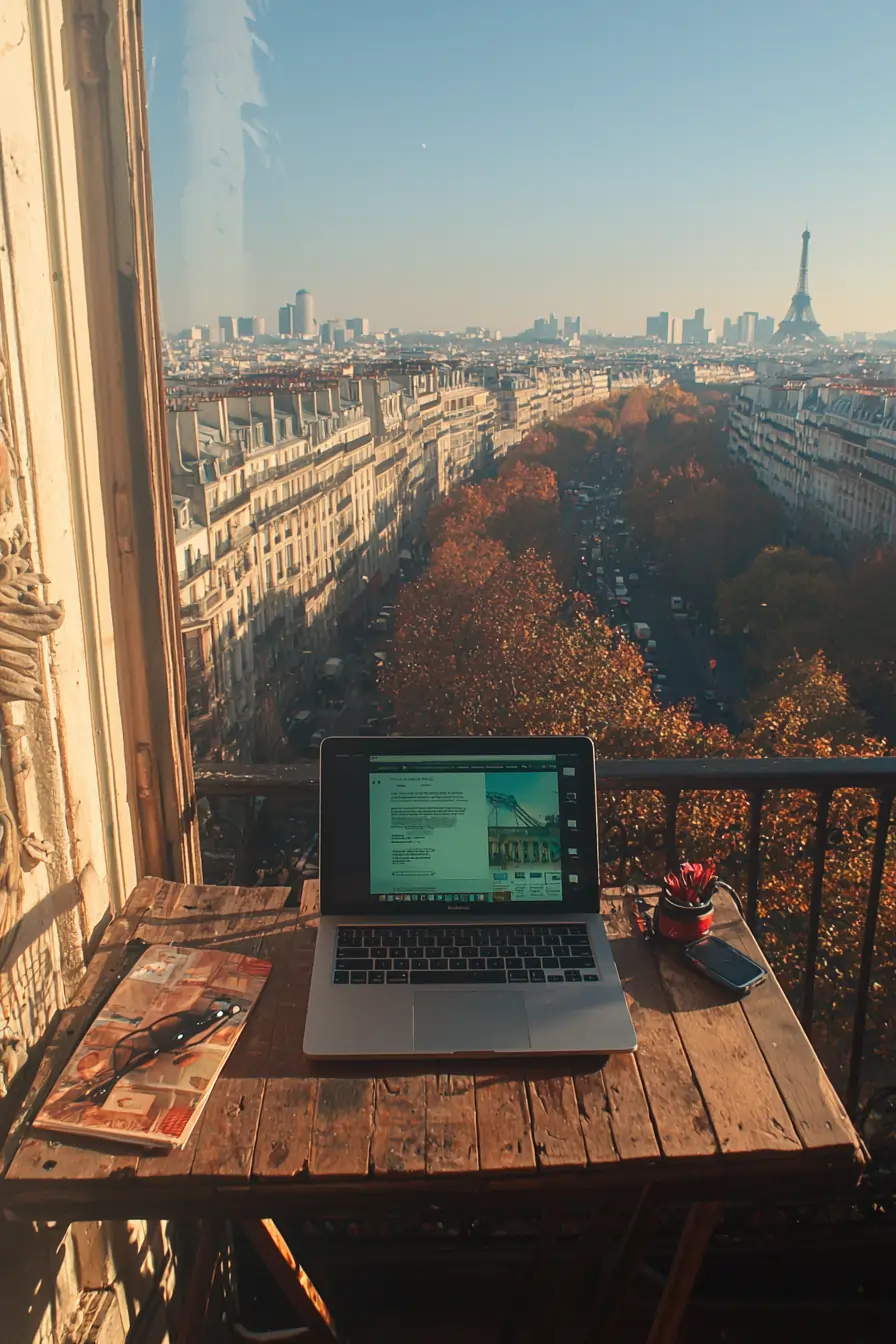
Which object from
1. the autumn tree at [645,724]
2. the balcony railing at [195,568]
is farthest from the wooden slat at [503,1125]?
the balcony railing at [195,568]

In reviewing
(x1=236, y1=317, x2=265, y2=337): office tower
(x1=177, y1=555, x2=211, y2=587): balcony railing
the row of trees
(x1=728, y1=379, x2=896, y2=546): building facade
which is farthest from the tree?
(x1=236, y1=317, x2=265, y2=337): office tower

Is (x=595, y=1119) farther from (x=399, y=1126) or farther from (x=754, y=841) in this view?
(x=754, y=841)

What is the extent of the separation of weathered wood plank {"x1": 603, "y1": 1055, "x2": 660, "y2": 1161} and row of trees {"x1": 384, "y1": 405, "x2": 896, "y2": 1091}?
1614mm

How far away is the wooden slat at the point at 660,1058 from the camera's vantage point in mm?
1263

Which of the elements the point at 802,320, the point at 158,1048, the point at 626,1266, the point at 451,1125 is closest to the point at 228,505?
the point at 158,1048

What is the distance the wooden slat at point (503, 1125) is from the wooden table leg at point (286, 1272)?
1.19 feet

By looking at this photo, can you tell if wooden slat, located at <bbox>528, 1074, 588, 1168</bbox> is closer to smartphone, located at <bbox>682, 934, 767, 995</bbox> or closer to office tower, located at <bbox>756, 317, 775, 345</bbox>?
smartphone, located at <bbox>682, 934, 767, 995</bbox>

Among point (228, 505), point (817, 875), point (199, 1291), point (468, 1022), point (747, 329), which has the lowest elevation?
point (228, 505)

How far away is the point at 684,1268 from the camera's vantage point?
1456 millimetres

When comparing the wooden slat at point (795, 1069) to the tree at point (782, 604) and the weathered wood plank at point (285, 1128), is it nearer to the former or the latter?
the weathered wood plank at point (285, 1128)

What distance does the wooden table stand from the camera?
3.99ft

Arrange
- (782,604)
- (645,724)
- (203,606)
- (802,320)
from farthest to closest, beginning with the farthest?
(802,320), (782,604), (203,606), (645,724)

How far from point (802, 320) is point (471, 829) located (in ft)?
339

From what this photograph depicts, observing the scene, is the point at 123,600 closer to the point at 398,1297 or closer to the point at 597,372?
the point at 398,1297
